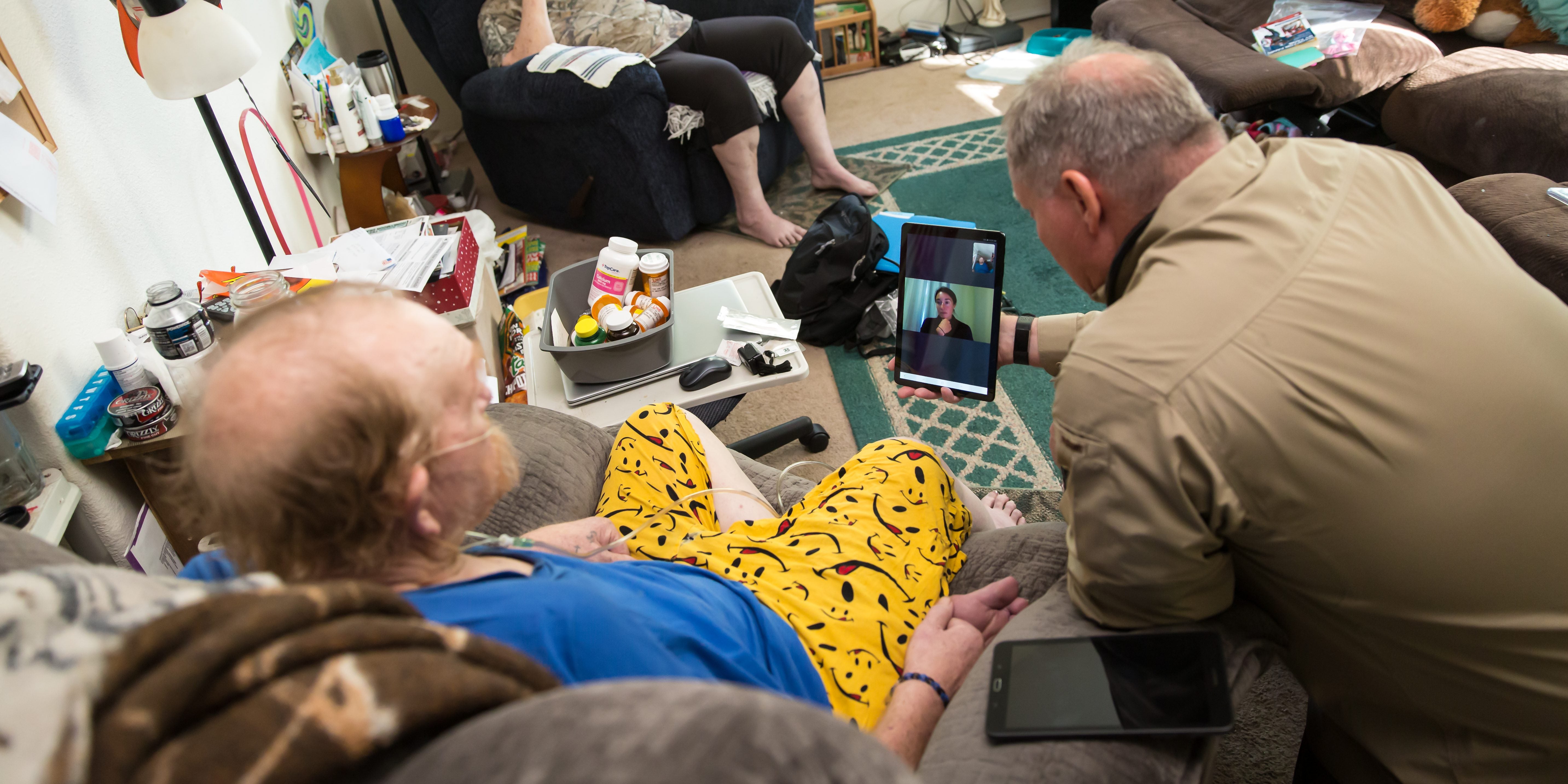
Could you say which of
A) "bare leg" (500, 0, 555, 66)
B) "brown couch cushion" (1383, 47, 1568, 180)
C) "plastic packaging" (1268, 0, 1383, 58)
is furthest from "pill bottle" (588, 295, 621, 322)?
"plastic packaging" (1268, 0, 1383, 58)

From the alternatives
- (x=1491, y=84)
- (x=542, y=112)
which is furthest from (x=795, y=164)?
(x=1491, y=84)

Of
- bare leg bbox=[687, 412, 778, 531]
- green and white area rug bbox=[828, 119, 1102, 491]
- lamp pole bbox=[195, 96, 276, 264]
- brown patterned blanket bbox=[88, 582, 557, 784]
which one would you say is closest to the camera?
brown patterned blanket bbox=[88, 582, 557, 784]

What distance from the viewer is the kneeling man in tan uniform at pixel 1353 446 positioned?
78 cm

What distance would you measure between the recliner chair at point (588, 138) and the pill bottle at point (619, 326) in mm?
1270

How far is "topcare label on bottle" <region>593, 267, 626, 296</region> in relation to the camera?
1.55 meters

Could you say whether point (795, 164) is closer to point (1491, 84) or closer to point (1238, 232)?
point (1491, 84)

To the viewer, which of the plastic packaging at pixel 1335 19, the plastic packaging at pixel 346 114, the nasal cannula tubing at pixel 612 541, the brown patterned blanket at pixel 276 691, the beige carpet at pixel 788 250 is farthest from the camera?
the plastic packaging at pixel 1335 19

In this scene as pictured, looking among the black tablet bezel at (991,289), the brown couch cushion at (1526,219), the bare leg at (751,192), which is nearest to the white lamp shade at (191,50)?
the black tablet bezel at (991,289)

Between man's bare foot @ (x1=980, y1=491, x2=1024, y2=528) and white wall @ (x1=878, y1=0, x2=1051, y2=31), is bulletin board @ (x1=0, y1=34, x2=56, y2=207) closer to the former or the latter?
man's bare foot @ (x1=980, y1=491, x2=1024, y2=528)

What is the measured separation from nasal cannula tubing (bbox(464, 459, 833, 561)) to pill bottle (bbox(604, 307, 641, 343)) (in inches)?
13.3

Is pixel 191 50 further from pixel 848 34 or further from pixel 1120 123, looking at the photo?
pixel 848 34

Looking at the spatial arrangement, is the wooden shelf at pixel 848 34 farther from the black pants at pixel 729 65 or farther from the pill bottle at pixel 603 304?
the pill bottle at pixel 603 304

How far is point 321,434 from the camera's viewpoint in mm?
581

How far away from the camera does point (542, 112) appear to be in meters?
2.56
